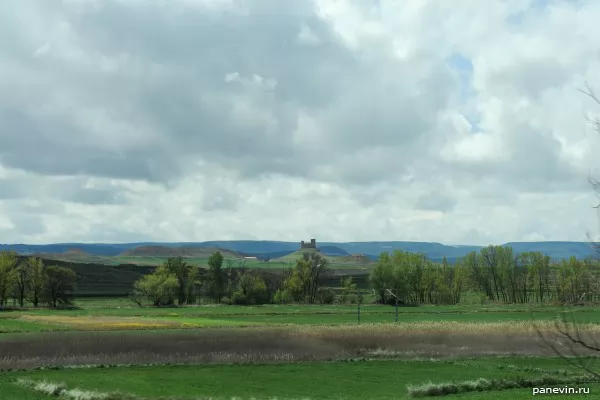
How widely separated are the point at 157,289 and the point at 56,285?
18.9 meters

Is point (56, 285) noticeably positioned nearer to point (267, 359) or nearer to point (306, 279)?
point (306, 279)

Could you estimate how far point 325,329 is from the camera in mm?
65875

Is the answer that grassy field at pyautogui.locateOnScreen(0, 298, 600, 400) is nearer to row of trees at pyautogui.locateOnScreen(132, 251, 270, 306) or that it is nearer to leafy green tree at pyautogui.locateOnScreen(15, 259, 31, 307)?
leafy green tree at pyautogui.locateOnScreen(15, 259, 31, 307)

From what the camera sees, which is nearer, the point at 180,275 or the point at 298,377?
the point at 298,377

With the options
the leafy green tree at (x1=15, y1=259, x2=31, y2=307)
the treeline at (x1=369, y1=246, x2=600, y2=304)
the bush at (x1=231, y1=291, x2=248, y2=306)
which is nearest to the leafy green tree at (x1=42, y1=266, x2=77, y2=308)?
the leafy green tree at (x1=15, y1=259, x2=31, y2=307)

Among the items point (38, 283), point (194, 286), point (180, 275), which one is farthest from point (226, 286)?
point (38, 283)

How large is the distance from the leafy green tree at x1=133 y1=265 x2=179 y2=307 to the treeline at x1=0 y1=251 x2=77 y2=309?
517 inches

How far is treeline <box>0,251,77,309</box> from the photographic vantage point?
111 meters

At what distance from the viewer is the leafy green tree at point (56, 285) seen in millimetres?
113438

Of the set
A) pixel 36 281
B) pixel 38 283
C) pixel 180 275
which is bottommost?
pixel 38 283

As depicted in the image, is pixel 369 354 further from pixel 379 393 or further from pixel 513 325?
pixel 513 325

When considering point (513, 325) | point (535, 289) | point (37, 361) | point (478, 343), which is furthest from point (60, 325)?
point (535, 289)

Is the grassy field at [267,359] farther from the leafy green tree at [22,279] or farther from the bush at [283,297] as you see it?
the bush at [283,297]

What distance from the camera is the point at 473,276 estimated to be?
158m
